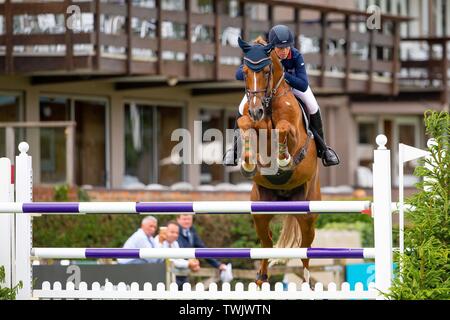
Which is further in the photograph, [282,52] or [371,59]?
[371,59]

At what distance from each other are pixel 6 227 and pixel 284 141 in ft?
8.22

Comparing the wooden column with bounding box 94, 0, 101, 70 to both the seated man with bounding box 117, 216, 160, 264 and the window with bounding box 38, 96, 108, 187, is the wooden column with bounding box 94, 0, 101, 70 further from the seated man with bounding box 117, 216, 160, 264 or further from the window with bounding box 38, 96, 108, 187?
the seated man with bounding box 117, 216, 160, 264

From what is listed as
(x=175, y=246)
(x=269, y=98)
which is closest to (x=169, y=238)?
Answer: (x=175, y=246)

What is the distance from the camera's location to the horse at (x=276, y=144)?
1027 cm

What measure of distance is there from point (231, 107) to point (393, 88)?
363 cm

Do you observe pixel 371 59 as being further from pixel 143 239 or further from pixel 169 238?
pixel 143 239

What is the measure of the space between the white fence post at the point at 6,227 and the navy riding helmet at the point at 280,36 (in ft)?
8.46

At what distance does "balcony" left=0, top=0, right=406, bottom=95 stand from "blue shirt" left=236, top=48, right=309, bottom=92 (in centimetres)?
1021

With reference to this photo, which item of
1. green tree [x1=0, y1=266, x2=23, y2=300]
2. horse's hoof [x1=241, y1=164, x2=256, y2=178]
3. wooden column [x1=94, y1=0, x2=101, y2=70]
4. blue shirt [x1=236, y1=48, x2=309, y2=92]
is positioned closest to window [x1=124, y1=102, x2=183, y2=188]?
wooden column [x1=94, y1=0, x2=101, y2=70]

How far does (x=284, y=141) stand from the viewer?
34.7 feet

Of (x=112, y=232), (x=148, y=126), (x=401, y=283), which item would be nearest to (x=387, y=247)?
(x=401, y=283)

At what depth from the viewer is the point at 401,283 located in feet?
27.2
